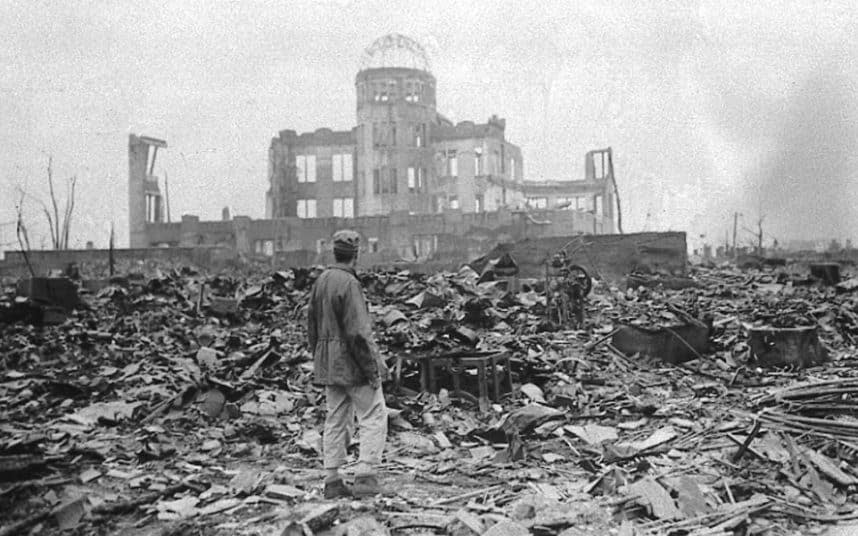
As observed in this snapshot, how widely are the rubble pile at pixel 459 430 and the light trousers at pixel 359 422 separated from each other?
12.2 inches

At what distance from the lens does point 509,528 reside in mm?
4008

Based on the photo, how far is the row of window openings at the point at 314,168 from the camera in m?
50.1

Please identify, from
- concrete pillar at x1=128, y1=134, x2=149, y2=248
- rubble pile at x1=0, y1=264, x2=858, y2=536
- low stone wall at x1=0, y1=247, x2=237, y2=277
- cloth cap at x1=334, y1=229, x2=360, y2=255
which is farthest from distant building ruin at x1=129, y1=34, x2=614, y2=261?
cloth cap at x1=334, y1=229, x2=360, y2=255

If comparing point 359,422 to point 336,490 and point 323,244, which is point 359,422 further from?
point 323,244

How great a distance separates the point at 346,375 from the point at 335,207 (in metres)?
46.7

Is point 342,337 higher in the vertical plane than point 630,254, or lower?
lower

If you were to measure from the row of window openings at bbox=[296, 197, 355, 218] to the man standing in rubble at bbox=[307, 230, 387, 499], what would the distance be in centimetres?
4560

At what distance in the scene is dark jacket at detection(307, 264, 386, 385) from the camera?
194 inches

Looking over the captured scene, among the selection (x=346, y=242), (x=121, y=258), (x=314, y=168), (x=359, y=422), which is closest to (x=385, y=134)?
(x=314, y=168)

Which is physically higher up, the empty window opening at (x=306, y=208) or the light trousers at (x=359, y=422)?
the empty window opening at (x=306, y=208)

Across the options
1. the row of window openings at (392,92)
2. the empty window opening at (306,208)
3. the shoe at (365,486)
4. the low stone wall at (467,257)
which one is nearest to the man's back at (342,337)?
the shoe at (365,486)

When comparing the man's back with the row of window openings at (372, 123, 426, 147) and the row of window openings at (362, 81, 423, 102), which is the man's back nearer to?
the row of window openings at (372, 123, 426, 147)

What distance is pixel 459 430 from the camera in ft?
22.0

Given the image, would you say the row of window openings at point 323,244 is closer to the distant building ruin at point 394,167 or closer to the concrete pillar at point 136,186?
the distant building ruin at point 394,167
